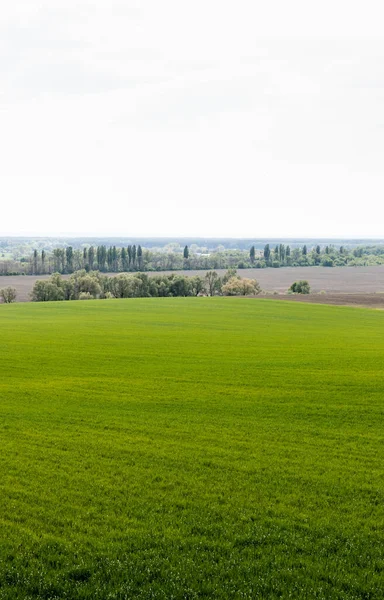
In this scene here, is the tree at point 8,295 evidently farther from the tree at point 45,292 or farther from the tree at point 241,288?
A: the tree at point 241,288

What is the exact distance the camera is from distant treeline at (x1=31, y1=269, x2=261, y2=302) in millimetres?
100312

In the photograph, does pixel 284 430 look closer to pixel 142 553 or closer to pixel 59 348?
pixel 142 553

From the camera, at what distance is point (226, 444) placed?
16.0m

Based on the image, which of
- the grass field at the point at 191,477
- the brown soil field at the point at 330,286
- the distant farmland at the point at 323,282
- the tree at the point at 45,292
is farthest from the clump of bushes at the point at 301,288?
the grass field at the point at 191,477

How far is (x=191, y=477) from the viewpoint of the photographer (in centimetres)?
1347

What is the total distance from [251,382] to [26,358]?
46.1 ft

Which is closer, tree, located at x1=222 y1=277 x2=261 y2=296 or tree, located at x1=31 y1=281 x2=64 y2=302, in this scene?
tree, located at x1=31 y1=281 x2=64 y2=302

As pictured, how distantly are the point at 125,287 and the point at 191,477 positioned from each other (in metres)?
94.1

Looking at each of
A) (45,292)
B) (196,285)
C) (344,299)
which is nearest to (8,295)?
(45,292)

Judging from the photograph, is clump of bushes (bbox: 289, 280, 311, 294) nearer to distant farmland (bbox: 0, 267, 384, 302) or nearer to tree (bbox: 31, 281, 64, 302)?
distant farmland (bbox: 0, 267, 384, 302)

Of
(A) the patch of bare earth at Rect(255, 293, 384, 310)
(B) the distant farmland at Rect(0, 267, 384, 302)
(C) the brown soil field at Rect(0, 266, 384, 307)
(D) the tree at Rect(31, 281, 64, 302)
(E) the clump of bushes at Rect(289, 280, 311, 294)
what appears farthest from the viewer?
(E) the clump of bushes at Rect(289, 280, 311, 294)

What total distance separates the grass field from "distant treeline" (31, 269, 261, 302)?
7186 centimetres

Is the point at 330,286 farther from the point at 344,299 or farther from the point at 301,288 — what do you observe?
the point at 344,299

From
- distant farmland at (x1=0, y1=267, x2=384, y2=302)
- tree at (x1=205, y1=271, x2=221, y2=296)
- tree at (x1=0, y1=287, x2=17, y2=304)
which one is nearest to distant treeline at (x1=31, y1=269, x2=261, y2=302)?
tree at (x1=205, y1=271, x2=221, y2=296)
